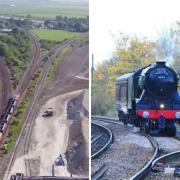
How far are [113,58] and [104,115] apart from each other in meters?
0.55

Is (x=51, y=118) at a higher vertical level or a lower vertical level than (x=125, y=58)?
lower

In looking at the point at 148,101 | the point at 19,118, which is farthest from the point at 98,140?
the point at 19,118

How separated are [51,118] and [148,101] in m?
0.95

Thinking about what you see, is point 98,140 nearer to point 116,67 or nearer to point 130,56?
point 116,67

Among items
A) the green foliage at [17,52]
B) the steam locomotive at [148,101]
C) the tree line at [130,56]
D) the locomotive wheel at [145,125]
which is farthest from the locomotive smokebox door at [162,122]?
the green foliage at [17,52]

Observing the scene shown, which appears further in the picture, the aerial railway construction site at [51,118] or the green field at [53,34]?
the green field at [53,34]

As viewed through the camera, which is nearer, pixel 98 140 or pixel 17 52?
pixel 98 140

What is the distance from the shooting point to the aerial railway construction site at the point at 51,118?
206 inches

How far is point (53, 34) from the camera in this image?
5.46 metres

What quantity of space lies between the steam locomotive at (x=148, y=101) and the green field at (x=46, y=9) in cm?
78

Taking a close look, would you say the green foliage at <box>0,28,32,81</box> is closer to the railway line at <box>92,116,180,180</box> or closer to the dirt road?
the dirt road

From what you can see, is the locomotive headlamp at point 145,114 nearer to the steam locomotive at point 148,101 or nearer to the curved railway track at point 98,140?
the steam locomotive at point 148,101

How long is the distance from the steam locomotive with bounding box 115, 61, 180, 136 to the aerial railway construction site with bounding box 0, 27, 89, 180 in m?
0.39

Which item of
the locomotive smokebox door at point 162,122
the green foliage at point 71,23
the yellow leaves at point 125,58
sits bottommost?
the locomotive smokebox door at point 162,122
